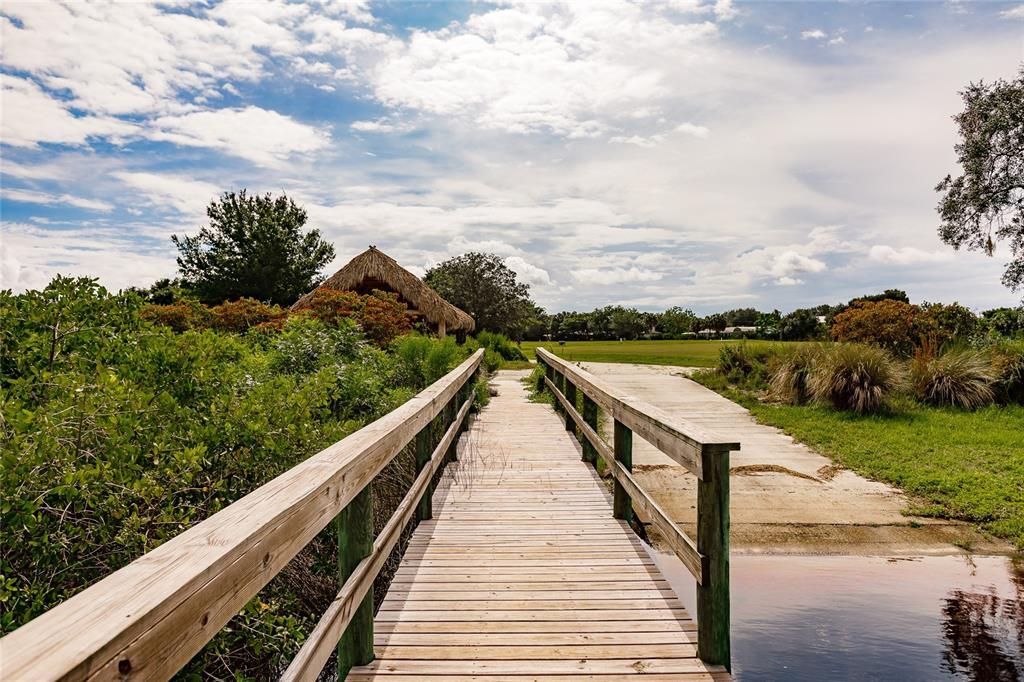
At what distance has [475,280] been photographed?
140 ft

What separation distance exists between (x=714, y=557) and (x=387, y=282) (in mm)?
23104

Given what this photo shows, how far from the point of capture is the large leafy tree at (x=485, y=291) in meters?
42.2

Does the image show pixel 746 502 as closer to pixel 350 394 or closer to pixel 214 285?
pixel 350 394

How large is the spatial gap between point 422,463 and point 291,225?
139 ft

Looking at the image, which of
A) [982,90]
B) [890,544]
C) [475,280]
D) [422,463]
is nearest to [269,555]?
[422,463]

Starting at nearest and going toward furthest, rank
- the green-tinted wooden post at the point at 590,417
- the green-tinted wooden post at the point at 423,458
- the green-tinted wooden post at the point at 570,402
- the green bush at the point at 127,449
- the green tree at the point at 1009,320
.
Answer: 1. the green bush at the point at 127,449
2. the green-tinted wooden post at the point at 423,458
3. the green-tinted wooden post at the point at 590,417
4. the green-tinted wooden post at the point at 570,402
5. the green tree at the point at 1009,320

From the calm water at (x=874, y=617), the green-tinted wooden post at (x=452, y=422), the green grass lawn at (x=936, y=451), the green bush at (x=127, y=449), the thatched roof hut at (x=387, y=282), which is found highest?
the thatched roof hut at (x=387, y=282)

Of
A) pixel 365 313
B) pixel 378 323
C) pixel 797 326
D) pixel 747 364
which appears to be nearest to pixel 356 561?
pixel 378 323

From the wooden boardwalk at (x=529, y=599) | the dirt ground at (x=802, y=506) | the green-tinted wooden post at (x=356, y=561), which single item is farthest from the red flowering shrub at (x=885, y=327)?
the green-tinted wooden post at (x=356, y=561)

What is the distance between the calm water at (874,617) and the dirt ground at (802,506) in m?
0.27

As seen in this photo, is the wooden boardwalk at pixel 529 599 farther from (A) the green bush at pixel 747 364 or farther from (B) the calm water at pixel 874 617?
(A) the green bush at pixel 747 364

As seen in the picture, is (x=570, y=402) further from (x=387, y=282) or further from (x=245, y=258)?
(x=245, y=258)

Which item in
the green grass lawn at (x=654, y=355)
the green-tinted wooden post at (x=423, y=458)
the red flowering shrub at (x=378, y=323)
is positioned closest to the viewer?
the green-tinted wooden post at (x=423, y=458)

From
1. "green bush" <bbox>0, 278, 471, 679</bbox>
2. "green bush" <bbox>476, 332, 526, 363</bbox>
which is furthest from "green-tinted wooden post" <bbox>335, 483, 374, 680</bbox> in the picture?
"green bush" <bbox>476, 332, 526, 363</bbox>
